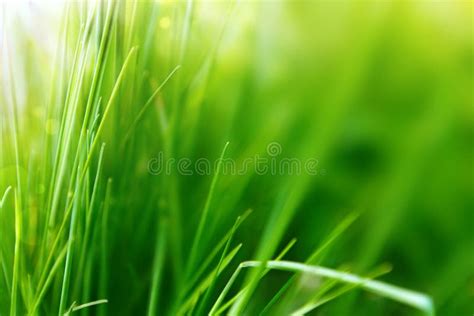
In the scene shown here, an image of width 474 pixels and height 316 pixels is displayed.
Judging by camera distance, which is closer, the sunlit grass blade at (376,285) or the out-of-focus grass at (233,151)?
the sunlit grass blade at (376,285)

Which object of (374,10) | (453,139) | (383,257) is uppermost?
(374,10)

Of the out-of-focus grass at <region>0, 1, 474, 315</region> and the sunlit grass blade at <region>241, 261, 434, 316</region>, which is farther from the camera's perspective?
the out-of-focus grass at <region>0, 1, 474, 315</region>

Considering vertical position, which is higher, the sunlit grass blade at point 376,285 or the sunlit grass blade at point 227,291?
the sunlit grass blade at point 376,285

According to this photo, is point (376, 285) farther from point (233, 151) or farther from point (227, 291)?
point (233, 151)

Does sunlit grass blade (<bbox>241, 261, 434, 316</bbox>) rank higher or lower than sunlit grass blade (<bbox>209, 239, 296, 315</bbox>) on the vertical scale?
higher

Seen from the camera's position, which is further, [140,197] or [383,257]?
[383,257]

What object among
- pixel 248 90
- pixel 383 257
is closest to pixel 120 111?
pixel 248 90

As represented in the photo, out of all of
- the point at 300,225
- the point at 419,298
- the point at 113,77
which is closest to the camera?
the point at 419,298

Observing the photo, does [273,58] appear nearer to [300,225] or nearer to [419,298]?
[300,225]
